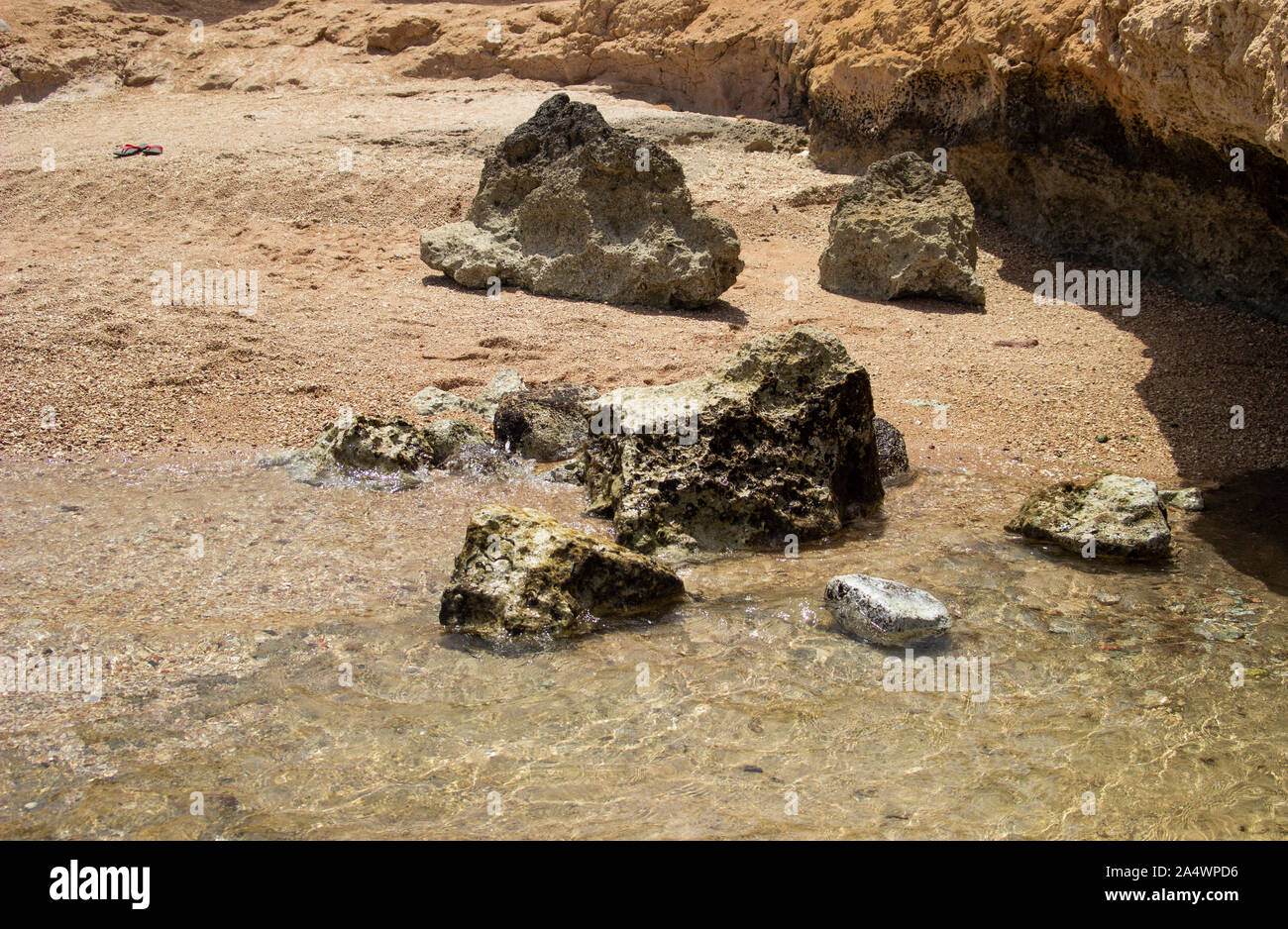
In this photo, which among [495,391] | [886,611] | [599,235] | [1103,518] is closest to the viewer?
[886,611]

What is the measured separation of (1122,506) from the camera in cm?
484

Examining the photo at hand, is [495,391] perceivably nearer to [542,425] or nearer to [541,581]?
[542,425]

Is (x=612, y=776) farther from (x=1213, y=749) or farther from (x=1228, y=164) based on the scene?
(x=1228, y=164)

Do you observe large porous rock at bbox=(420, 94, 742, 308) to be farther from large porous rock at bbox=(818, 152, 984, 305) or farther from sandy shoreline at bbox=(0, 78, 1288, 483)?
large porous rock at bbox=(818, 152, 984, 305)

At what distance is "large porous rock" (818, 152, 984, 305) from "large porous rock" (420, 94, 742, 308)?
966 millimetres

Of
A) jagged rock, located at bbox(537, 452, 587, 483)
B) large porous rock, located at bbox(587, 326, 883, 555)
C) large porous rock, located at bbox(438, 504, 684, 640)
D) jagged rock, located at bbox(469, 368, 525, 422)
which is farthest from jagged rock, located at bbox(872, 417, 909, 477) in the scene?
jagged rock, located at bbox(469, 368, 525, 422)

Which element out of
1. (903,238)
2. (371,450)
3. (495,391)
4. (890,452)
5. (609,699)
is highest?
(903,238)

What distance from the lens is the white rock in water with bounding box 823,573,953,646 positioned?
3.93 metres

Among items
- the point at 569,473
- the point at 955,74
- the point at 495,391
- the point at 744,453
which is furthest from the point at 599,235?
the point at 955,74

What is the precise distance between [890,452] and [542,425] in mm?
1843

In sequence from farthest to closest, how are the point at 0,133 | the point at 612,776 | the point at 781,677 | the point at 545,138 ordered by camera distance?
1. the point at 0,133
2. the point at 545,138
3. the point at 781,677
4. the point at 612,776

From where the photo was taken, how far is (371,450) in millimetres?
5449

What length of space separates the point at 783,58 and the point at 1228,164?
6093mm
